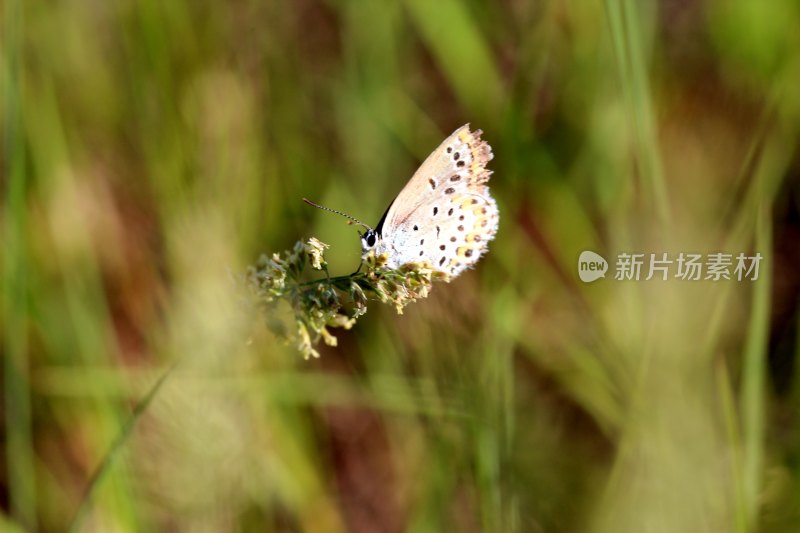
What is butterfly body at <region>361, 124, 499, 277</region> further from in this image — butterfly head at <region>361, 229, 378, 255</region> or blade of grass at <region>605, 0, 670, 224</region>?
blade of grass at <region>605, 0, 670, 224</region>

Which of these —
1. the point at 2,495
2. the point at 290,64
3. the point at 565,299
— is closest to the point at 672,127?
the point at 565,299

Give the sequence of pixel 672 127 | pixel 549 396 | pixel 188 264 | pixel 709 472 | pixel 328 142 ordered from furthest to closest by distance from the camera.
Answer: pixel 328 142
pixel 672 127
pixel 549 396
pixel 188 264
pixel 709 472

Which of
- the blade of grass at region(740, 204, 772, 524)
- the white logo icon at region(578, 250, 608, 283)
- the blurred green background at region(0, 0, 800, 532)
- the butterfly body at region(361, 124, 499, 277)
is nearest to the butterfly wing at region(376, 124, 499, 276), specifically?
the butterfly body at region(361, 124, 499, 277)

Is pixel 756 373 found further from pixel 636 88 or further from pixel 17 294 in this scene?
pixel 17 294

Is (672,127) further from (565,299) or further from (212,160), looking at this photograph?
(212,160)

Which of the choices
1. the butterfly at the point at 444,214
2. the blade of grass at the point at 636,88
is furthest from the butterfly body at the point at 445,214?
the blade of grass at the point at 636,88

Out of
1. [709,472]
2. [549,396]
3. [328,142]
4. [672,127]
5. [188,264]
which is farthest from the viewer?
[328,142]

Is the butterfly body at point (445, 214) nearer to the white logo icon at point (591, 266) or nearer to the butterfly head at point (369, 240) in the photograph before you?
the butterfly head at point (369, 240)
